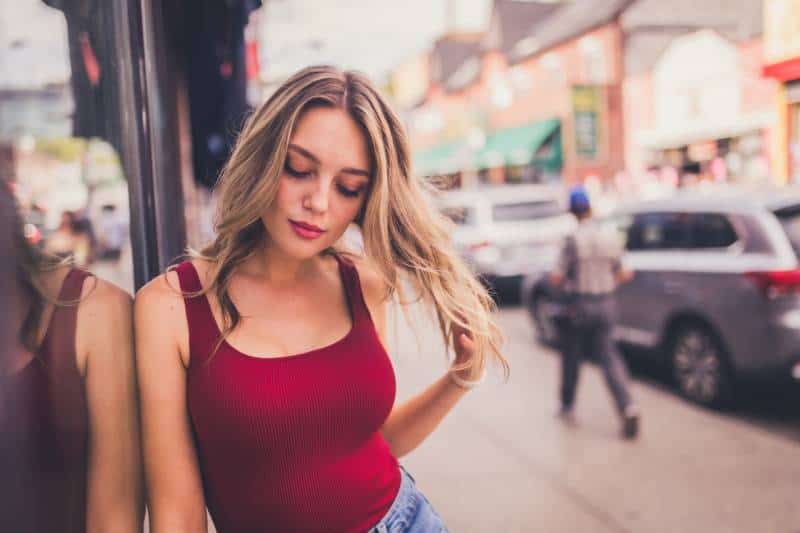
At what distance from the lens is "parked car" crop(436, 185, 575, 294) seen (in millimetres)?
A: 11094

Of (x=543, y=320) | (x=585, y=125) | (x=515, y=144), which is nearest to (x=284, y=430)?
(x=543, y=320)

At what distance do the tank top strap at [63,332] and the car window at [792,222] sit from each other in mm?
5126

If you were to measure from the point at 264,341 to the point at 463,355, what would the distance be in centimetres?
57

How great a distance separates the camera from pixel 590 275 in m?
5.60

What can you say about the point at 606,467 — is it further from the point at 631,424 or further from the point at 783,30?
the point at 783,30

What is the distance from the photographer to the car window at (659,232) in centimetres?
629

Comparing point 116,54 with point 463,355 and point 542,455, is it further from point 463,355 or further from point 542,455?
point 542,455

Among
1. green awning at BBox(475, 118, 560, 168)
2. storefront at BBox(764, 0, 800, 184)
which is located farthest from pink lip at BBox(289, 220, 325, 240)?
green awning at BBox(475, 118, 560, 168)

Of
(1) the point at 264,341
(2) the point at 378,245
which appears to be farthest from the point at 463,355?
(1) the point at 264,341

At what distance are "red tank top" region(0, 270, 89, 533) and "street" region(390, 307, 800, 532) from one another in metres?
2.25

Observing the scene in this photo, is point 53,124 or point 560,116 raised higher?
point 560,116

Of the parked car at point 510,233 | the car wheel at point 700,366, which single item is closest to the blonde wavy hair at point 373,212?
the car wheel at point 700,366

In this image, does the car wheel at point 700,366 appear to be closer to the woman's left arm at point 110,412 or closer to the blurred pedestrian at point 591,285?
the blurred pedestrian at point 591,285

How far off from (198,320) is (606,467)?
4.04 metres
